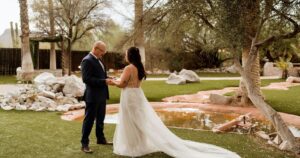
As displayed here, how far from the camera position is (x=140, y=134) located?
5.79m

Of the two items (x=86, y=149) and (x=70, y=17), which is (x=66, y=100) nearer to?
(x=86, y=149)

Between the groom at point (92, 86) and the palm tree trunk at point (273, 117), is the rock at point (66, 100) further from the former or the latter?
the palm tree trunk at point (273, 117)

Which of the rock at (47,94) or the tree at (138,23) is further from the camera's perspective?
the tree at (138,23)

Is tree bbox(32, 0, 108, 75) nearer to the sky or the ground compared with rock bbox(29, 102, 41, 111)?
nearer to the sky

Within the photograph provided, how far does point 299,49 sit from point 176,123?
17652mm

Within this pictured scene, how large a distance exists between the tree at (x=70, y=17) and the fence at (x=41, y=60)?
194 centimetres

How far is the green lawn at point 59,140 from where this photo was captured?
5.90 meters

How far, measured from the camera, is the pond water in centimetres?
902

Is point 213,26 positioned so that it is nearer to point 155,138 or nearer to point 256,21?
point 256,21

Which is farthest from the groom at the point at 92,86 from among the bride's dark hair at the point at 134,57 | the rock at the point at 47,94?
the rock at the point at 47,94

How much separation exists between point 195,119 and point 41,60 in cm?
1931

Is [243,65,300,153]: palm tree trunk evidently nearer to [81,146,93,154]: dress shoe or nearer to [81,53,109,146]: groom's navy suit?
[81,53,109,146]: groom's navy suit

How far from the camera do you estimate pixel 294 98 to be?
13125 millimetres

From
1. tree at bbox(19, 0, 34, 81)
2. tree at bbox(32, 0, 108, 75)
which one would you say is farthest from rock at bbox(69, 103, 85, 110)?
tree at bbox(32, 0, 108, 75)
